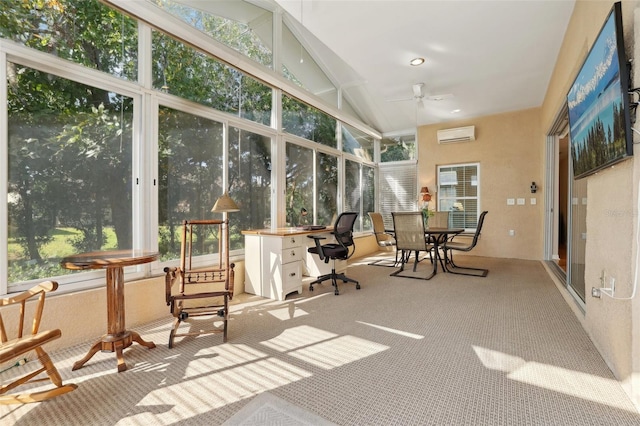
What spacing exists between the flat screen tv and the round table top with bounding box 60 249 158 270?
3.02 m

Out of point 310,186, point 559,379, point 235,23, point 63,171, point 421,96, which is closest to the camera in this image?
point 559,379

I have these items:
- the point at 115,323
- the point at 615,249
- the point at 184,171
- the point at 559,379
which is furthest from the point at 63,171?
the point at 615,249

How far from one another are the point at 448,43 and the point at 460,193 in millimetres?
3938

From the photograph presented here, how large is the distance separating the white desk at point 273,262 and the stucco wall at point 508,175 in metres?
4.64

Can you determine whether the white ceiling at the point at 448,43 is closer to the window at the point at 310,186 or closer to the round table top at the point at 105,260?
the window at the point at 310,186

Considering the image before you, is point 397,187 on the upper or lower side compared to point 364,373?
upper

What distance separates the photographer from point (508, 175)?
20.5 ft

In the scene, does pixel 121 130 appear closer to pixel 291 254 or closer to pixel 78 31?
pixel 78 31

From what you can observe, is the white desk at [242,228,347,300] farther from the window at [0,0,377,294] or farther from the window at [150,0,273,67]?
the window at [150,0,273,67]

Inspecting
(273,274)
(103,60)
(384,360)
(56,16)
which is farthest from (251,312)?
(56,16)

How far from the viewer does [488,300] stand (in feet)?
11.0

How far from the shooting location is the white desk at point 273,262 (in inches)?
138

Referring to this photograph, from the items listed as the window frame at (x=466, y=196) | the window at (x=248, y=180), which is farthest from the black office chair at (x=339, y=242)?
the window frame at (x=466, y=196)

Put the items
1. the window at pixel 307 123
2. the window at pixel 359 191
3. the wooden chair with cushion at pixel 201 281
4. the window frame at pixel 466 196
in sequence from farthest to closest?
the window at pixel 359 191, the window frame at pixel 466 196, the window at pixel 307 123, the wooden chair with cushion at pixel 201 281
